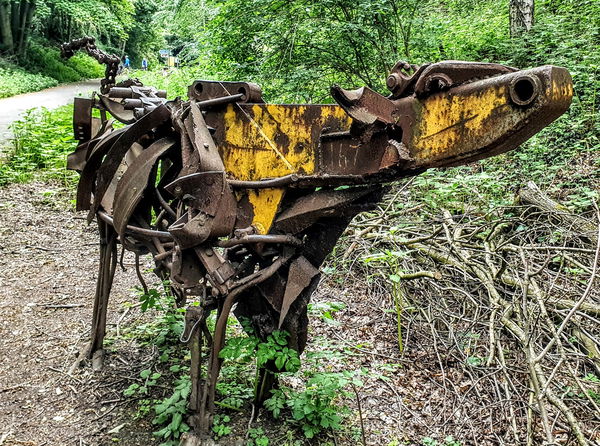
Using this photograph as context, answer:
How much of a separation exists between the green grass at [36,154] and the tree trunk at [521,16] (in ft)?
26.7

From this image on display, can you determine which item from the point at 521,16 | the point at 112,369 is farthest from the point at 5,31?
the point at 112,369

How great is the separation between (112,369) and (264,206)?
2230 mm

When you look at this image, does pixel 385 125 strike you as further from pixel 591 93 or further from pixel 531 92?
pixel 591 93

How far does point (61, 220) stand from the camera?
24.2ft

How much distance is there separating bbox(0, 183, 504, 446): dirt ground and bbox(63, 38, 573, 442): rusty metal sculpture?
2.87 feet

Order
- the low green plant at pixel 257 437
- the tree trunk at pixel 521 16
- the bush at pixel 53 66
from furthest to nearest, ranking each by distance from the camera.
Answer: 1. the bush at pixel 53 66
2. the tree trunk at pixel 521 16
3. the low green plant at pixel 257 437

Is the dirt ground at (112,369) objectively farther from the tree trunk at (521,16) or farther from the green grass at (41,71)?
the green grass at (41,71)

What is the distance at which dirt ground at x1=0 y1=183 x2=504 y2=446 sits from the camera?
10.1 ft

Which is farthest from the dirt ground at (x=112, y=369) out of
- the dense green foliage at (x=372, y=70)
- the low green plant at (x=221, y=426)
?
the low green plant at (x=221, y=426)

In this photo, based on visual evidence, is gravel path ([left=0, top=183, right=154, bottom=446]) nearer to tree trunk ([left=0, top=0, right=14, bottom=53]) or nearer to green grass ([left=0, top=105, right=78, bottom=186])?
green grass ([left=0, top=105, right=78, bottom=186])

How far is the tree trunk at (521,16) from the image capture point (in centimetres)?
785

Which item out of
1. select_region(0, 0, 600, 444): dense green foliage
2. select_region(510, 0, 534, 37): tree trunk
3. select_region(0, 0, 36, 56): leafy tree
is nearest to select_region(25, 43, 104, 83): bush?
select_region(0, 0, 36, 56): leafy tree

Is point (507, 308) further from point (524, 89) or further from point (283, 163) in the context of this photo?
point (524, 89)

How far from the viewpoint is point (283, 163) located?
2.20 m
